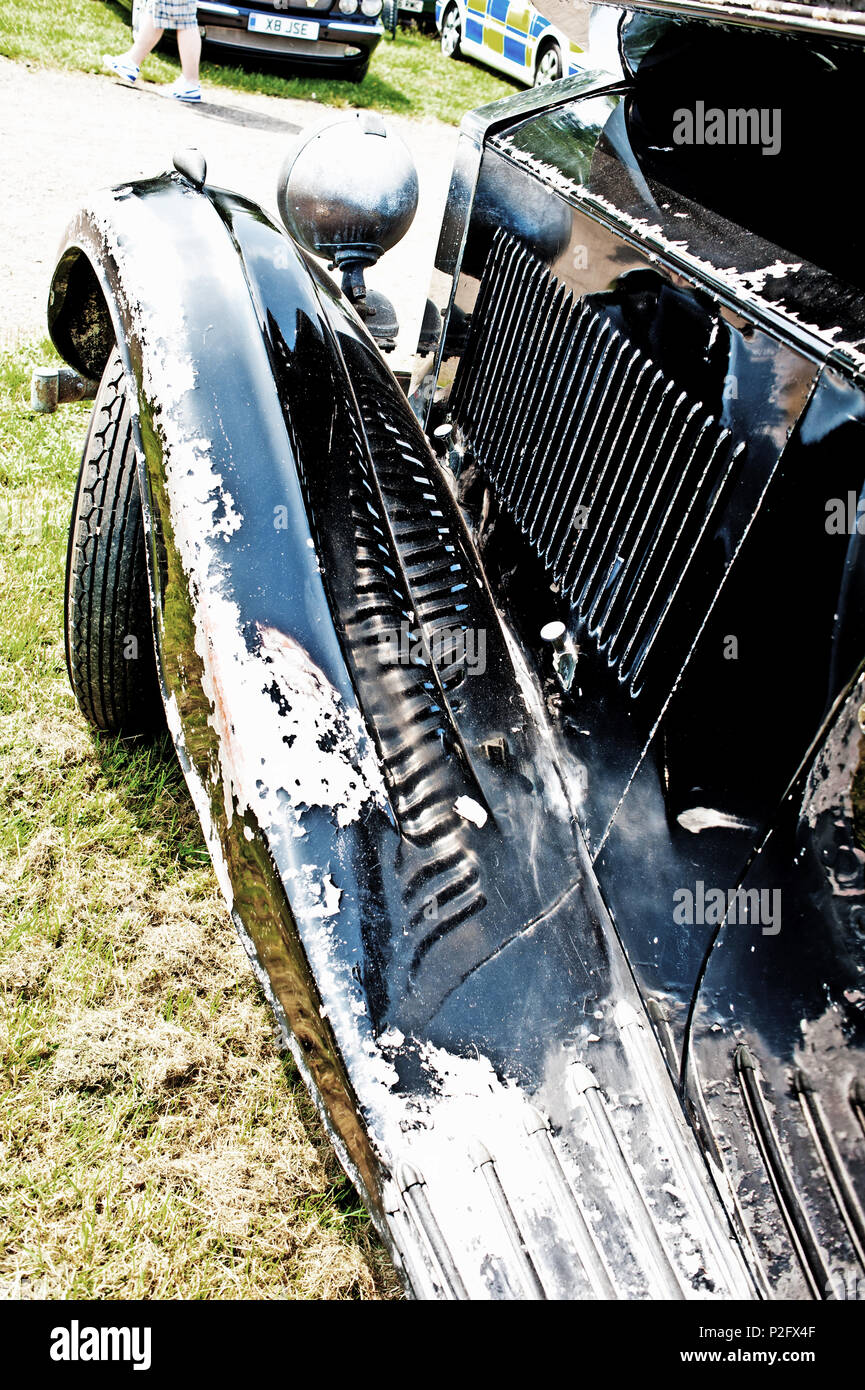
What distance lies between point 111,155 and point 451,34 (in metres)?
7.56

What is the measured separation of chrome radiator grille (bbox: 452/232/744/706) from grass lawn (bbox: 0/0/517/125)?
7.04 metres

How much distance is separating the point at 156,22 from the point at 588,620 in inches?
291

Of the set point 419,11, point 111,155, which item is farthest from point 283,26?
point 419,11

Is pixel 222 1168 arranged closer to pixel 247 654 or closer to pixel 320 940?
pixel 320 940

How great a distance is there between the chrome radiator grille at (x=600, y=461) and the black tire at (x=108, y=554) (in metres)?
0.71

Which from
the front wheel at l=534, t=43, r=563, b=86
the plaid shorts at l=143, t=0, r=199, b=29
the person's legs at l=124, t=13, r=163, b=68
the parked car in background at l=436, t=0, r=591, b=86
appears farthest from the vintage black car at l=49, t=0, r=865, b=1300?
the front wheel at l=534, t=43, r=563, b=86

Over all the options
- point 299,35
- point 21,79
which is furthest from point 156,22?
point 299,35

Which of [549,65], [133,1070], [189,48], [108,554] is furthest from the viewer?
[549,65]

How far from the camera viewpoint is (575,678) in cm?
147

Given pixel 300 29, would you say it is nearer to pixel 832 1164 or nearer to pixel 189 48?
pixel 189 48

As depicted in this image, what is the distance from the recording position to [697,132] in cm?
155

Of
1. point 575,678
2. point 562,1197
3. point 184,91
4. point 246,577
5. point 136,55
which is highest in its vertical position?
point 136,55

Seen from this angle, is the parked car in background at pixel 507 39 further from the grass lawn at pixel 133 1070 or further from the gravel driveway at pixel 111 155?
the grass lawn at pixel 133 1070

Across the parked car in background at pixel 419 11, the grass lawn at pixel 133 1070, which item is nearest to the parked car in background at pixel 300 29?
the parked car in background at pixel 419 11
